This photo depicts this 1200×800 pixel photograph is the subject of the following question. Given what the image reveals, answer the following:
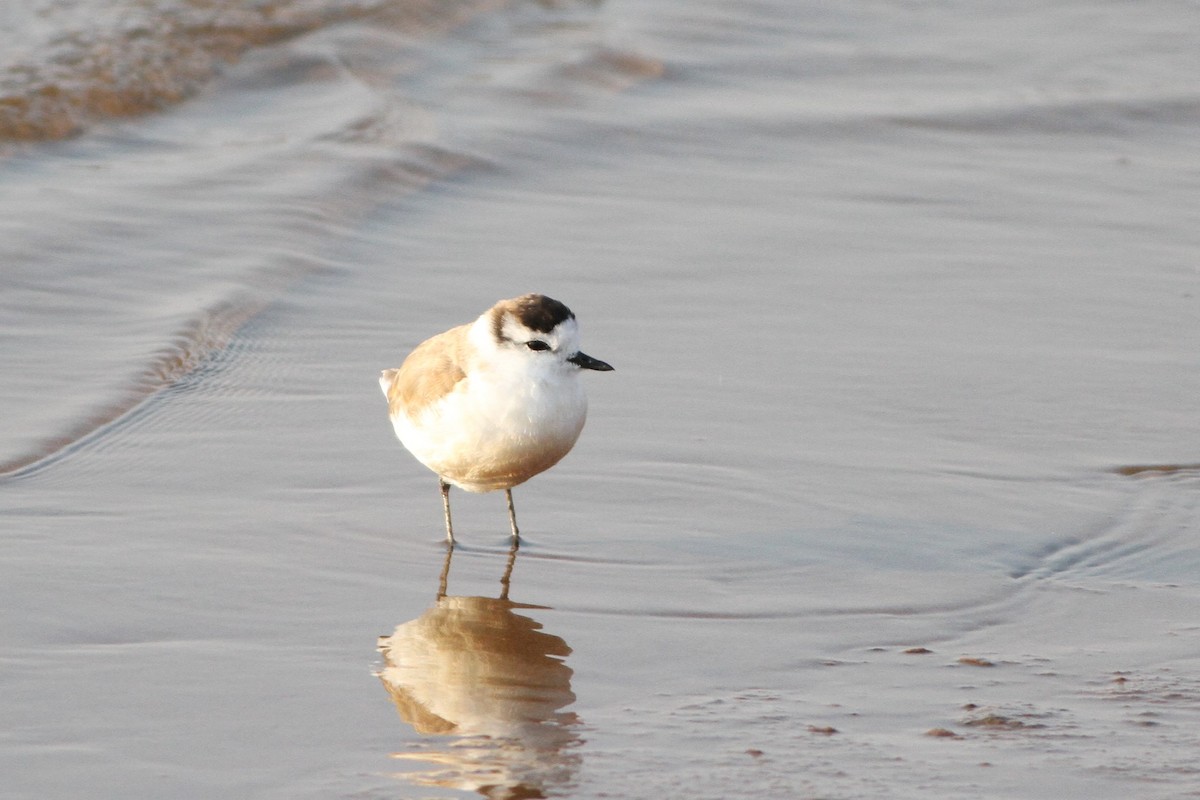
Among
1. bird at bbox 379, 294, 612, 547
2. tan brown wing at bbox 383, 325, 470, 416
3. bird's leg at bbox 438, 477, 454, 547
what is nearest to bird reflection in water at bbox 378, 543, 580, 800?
bird's leg at bbox 438, 477, 454, 547

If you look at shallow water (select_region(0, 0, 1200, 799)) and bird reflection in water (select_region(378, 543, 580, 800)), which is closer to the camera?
bird reflection in water (select_region(378, 543, 580, 800))

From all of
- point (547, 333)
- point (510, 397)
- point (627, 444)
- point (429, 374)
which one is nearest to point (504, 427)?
point (510, 397)

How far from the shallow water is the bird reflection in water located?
0.02 meters

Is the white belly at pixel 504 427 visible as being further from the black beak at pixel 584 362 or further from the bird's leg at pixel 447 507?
the bird's leg at pixel 447 507

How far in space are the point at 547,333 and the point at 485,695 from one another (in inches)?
54.3

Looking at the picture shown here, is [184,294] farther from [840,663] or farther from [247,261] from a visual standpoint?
[840,663]

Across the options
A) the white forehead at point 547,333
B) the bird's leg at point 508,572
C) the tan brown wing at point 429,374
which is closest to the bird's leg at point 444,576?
the bird's leg at point 508,572

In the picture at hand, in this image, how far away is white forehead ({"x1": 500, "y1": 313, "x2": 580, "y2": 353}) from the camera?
5.52 meters

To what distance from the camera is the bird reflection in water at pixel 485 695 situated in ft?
13.2

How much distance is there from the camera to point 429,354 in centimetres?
601

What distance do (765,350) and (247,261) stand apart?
9.41ft

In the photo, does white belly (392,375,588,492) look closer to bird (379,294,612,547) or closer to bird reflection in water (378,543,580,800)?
bird (379,294,612,547)

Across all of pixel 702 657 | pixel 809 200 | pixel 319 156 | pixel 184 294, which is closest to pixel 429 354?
pixel 702 657

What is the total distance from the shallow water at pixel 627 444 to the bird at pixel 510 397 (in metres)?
0.34
